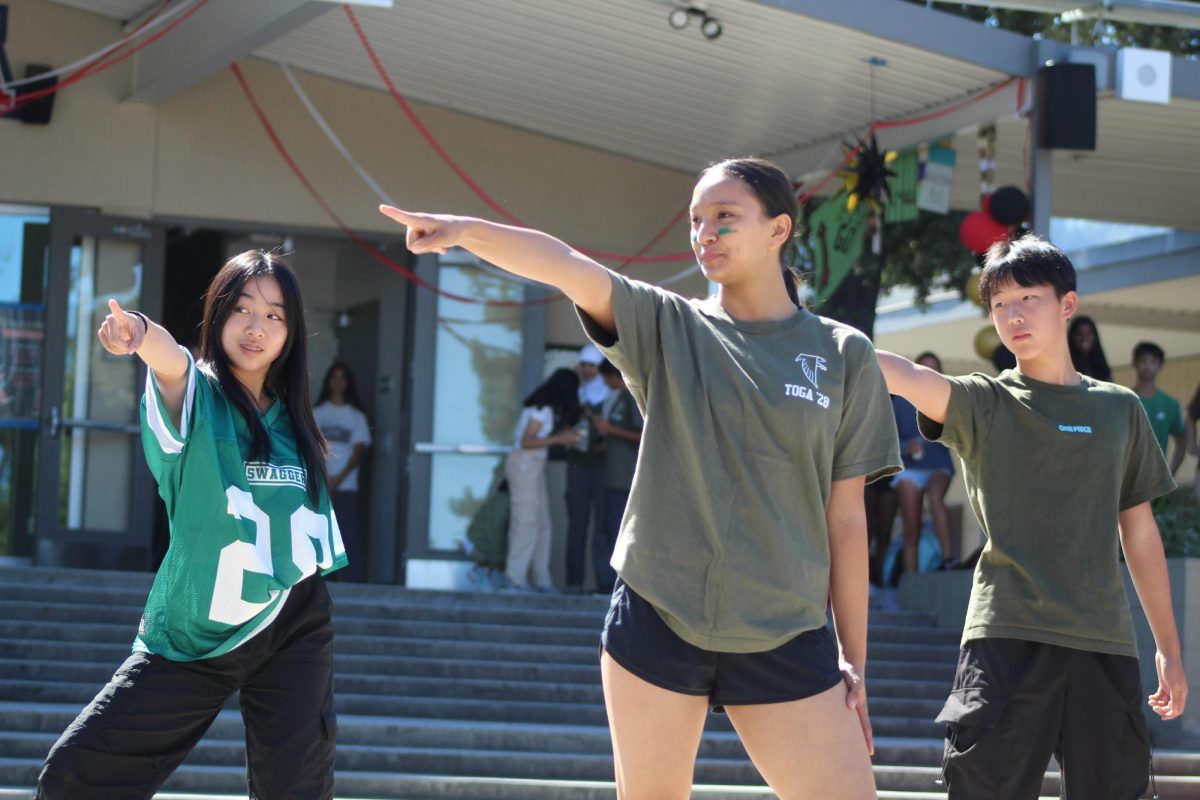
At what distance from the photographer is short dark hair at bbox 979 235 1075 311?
4.31 m

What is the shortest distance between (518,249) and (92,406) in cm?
925

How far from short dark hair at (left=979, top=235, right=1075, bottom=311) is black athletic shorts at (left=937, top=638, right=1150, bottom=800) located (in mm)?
969

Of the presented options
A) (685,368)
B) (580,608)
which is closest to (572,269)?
(685,368)

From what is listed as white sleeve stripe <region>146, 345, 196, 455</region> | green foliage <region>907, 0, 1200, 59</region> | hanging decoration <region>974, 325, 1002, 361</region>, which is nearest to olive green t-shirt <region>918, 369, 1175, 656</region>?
white sleeve stripe <region>146, 345, 196, 455</region>

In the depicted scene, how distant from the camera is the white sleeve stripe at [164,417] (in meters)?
3.75

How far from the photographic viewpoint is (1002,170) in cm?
1265

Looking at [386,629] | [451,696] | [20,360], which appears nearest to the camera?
[451,696]

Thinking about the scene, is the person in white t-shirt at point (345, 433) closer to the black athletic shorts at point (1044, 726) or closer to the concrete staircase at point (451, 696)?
the concrete staircase at point (451, 696)

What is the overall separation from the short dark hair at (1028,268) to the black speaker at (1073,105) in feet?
18.9

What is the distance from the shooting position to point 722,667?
317cm

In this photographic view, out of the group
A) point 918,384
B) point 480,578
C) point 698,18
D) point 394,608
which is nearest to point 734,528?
point 918,384

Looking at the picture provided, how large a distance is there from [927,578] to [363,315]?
5.43 metres

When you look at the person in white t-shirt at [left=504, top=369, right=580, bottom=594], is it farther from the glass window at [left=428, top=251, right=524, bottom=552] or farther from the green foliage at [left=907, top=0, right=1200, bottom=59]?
the green foliage at [left=907, top=0, right=1200, bottom=59]

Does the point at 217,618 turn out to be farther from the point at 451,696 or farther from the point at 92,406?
the point at 92,406
